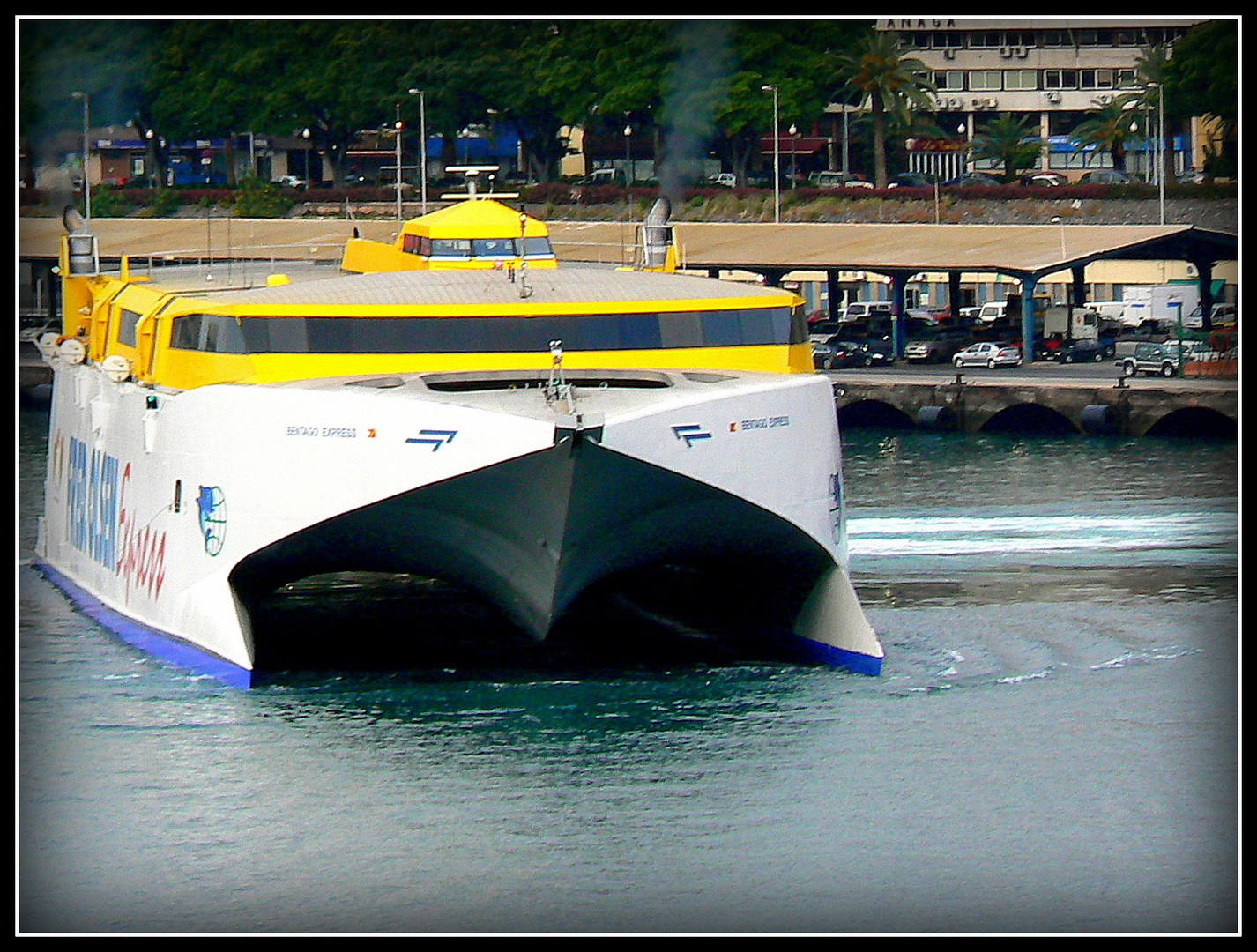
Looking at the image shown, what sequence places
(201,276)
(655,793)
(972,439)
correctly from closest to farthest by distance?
(655,793) < (201,276) < (972,439)

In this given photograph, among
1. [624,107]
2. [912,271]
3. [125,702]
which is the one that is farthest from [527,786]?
[912,271]

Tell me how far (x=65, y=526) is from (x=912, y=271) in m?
36.9

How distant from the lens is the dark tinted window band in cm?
2678

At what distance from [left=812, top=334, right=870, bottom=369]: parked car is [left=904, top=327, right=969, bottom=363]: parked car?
5.62 ft

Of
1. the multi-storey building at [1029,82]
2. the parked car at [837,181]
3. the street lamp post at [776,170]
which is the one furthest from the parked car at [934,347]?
the parked car at [837,181]

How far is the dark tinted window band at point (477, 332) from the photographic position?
2678 cm

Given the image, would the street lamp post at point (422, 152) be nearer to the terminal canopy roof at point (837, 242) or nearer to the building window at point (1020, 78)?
the terminal canopy roof at point (837, 242)

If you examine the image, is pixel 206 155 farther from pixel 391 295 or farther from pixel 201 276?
pixel 391 295

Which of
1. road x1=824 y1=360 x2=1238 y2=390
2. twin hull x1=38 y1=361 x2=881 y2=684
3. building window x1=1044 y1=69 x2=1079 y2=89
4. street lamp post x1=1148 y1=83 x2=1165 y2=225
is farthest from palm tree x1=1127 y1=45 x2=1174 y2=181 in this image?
twin hull x1=38 y1=361 x2=881 y2=684

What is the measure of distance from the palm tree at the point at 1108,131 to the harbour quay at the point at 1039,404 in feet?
51.6

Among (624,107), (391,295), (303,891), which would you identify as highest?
(624,107)

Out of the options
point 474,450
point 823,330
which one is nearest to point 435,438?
point 474,450

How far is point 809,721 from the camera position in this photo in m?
25.1

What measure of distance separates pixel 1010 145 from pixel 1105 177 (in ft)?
12.1
